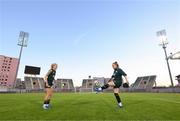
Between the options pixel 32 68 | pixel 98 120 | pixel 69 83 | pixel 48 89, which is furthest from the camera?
pixel 69 83

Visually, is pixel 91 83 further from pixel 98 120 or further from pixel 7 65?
pixel 98 120

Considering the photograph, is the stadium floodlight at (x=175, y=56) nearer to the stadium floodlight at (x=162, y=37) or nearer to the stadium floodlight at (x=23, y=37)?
the stadium floodlight at (x=162, y=37)

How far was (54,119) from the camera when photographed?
486cm

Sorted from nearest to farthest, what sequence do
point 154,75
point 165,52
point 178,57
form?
point 165,52, point 178,57, point 154,75

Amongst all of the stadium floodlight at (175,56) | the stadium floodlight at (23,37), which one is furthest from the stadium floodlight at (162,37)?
the stadium floodlight at (23,37)

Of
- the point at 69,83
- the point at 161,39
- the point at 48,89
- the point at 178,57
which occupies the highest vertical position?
the point at 161,39

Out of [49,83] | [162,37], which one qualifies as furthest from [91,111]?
[162,37]

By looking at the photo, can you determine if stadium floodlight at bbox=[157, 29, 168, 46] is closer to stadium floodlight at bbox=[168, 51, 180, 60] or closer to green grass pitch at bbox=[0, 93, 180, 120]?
stadium floodlight at bbox=[168, 51, 180, 60]

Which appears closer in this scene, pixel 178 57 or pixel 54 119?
pixel 54 119

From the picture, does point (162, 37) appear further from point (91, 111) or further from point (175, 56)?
point (91, 111)

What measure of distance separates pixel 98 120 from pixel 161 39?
190 ft

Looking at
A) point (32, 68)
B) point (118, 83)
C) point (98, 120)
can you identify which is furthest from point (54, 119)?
point (32, 68)

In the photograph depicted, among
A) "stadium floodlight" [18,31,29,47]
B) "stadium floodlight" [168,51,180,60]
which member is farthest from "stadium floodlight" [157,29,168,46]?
"stadium floodlight" [18,31,29,47]

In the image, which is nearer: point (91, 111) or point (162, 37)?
point (91, 111)
